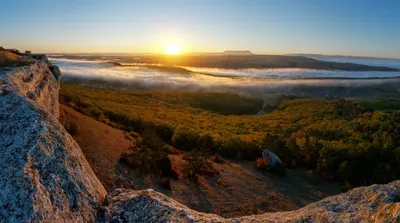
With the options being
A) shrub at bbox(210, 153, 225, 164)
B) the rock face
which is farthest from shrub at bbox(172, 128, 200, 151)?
the rock face

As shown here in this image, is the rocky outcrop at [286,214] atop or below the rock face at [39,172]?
below

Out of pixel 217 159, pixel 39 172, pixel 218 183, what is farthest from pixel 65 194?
pixel 217 159

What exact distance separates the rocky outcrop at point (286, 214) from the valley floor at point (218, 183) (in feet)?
17.3

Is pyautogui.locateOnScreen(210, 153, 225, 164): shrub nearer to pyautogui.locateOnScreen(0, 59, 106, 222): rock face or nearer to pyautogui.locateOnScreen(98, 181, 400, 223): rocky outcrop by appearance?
pyautogui.locateOnScreen(98, 181, 400, 223): rocky outcrop

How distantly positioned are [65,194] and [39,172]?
0.66m

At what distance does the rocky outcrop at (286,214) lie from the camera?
6.16 m

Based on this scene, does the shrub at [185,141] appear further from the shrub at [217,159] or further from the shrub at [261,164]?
the shrub at [261,164]

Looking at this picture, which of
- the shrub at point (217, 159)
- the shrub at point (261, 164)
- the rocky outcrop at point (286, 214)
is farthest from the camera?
the shrub at point (217, 159)

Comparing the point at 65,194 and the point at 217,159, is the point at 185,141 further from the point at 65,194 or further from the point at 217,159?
the point at 65,194

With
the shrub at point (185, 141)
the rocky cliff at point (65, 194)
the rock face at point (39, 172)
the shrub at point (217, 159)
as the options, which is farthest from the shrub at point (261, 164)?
the rock face at point (39, 172)

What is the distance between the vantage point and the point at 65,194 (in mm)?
6070

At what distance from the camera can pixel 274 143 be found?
2388cm

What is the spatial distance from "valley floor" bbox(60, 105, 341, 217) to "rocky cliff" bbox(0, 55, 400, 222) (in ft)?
17.0

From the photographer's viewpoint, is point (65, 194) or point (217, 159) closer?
point (65, 194)
